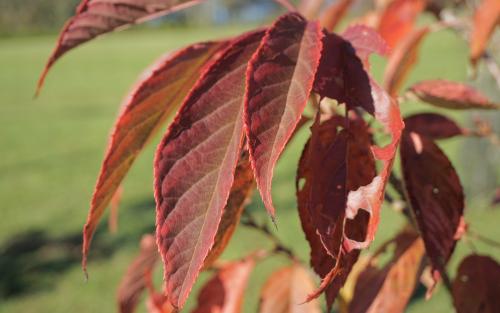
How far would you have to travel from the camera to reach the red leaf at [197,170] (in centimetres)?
33

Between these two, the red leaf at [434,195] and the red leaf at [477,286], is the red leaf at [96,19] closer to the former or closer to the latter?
the red leaf at [434,195]

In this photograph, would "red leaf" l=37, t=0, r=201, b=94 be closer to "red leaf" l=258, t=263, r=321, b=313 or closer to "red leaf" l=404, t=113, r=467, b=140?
"red leaf" l=404, t=113, r=467, b=140

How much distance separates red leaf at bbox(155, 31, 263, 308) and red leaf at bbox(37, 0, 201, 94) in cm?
13

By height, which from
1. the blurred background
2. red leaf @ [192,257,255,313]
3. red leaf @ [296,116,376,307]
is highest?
red leaf @ [296,116,376,307]

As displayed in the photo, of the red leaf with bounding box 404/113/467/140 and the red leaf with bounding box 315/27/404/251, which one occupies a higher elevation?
the red leaf with bounding box 315/27/404/251

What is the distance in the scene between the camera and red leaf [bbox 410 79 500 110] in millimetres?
482

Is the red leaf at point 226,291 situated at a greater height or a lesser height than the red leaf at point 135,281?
lesser

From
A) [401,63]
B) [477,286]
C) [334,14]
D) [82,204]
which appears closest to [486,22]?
[401,63]

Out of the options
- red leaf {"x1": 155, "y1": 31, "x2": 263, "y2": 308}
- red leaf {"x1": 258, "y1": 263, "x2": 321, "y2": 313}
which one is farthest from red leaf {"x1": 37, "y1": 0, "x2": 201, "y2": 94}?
red leaf {"x1": 258, "y1": 263, "x2": 321, "y2": 313}

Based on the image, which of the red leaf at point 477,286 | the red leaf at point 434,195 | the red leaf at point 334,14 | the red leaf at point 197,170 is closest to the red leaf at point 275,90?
the red leaf at point 197,170

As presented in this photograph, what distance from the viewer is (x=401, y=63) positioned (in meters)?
0.69

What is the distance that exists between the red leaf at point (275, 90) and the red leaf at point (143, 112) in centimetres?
9

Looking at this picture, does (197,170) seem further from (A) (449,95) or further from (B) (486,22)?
(B) (486,22)

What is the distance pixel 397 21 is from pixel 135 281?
50cm
